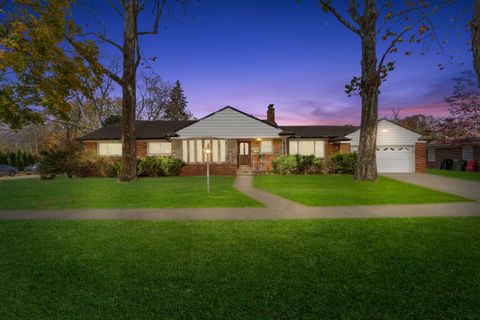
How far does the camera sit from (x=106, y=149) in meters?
26.0

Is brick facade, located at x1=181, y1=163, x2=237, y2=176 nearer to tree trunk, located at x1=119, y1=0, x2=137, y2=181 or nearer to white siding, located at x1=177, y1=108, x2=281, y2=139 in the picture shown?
white siding, located at x1=177, y1=108, x2=281, y2=139

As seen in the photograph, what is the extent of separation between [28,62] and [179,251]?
1082 cm

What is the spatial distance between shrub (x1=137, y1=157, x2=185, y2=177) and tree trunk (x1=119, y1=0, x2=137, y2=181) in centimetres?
325

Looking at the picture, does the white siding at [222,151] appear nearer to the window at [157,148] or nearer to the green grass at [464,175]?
the window at [157,148]

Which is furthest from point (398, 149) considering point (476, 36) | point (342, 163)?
point (476, 36)

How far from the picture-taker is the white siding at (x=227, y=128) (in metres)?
23.1

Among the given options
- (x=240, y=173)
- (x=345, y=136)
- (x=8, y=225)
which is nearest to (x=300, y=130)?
(x=345, y=136)

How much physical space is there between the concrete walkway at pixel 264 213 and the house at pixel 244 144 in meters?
14.6

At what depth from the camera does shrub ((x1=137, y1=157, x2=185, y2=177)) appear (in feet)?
68.4

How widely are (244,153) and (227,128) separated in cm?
320

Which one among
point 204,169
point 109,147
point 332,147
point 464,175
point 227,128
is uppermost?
point 227,128

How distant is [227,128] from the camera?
23.1 meters

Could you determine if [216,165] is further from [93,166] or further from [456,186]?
[456,186]

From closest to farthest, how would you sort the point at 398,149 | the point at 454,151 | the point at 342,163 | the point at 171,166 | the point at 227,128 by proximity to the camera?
the point at 171,166 < the point at 342,163 < the point at 227,128 < the point at 398,149 < the point at 454,151
